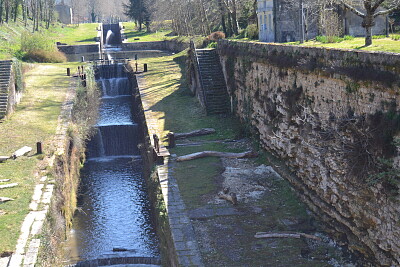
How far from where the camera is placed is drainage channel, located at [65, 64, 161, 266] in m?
13.9

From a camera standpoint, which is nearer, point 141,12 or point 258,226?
point 258,226

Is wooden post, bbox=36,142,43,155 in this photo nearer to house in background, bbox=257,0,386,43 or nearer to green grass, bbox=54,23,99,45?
house in background, bbox=257,0,386,43

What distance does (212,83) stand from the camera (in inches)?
893

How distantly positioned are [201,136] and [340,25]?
6.30 m

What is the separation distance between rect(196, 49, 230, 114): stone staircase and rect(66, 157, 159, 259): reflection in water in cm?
385

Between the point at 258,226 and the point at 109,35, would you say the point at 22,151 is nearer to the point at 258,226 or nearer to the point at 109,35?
the point at 258,226

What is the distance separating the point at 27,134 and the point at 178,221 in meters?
9.76

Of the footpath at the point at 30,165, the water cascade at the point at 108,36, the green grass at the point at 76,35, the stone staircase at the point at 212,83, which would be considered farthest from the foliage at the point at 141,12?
the stone staircase at the point at 212,83

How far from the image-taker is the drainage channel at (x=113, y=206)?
1389 centimetres

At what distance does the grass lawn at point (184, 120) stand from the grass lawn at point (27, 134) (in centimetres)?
398

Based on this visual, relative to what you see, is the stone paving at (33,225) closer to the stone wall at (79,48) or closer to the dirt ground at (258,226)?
the dirt ground at (258,226)

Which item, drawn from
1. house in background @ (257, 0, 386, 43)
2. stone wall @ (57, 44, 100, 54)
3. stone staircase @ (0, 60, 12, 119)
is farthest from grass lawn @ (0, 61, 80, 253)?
stone wall @ (57, 44, 100, 54)

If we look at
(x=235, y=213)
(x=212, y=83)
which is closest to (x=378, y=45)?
(x=235, y=213)

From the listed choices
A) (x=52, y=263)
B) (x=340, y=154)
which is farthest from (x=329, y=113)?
(x=52, y=263)
